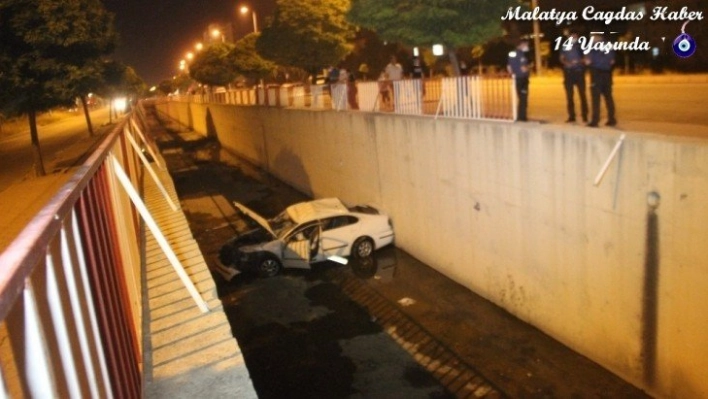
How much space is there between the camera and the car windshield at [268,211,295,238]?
14.6 meters

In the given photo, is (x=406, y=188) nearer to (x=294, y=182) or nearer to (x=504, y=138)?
(x=504, y=138)

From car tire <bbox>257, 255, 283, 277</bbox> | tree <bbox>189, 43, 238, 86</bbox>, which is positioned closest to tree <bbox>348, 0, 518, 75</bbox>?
car tire <bbox>257, 255, 283, 277</bbox>

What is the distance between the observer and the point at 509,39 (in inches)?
1473

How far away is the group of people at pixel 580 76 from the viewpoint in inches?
385

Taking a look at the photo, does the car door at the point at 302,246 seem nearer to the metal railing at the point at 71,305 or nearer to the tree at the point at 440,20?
the tree at the point at 440,20

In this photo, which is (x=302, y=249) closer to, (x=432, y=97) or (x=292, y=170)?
(x=432, y=97)

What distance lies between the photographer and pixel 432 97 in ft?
46.8

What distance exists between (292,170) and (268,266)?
11680 millimetres

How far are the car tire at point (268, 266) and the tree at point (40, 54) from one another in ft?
37.8

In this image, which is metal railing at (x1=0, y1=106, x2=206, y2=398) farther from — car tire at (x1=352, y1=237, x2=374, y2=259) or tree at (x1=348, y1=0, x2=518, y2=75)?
tree at (x1=348, y1=0, x2=518, y2=75)

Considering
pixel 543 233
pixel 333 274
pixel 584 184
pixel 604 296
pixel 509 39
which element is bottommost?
pixel 333 274

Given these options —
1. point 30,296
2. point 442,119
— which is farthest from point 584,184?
point 30,296

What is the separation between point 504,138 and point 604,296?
3361 millimetres

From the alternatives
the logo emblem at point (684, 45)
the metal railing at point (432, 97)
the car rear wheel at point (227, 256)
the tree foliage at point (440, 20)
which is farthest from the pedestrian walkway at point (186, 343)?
the logo emblem at point (684, 45)
